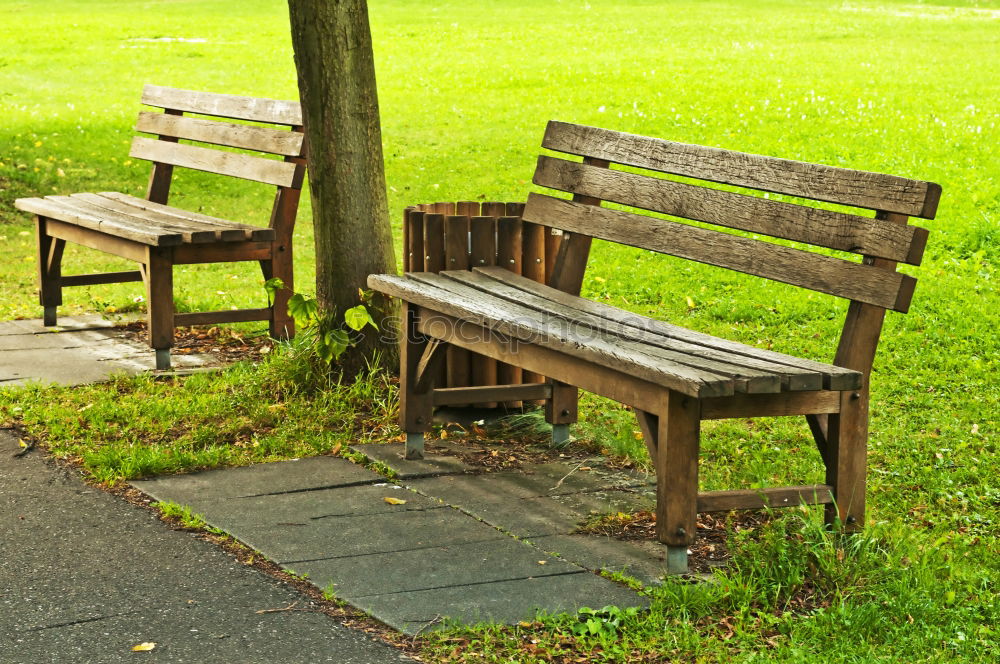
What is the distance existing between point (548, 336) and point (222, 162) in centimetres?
385

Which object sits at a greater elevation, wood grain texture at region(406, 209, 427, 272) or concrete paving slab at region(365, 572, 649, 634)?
wood grain texture at region(406, 209, 427, 272)

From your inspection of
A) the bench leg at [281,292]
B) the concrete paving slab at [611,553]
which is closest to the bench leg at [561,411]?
the concrete paving slab at [611,553]

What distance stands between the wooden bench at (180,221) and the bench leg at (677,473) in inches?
130

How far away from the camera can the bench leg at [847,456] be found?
4113 mm

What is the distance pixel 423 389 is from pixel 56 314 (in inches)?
137

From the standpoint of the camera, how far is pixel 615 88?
758 inches

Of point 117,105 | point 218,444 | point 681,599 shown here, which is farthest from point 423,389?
point 117,105

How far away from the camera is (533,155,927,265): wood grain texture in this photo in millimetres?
4078

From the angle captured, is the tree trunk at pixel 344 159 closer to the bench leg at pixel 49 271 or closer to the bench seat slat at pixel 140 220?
the bench seat slat at pixel 140 220

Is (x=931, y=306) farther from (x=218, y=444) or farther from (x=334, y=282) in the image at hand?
(x=218, y=444)

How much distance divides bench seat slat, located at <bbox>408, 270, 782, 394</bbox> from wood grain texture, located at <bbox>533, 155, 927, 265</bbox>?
0.60 metres

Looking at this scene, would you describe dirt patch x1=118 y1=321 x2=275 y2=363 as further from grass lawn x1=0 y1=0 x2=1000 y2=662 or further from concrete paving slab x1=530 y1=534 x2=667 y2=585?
concrete paving slab x1=530 y1=534 x2=667 y2=585

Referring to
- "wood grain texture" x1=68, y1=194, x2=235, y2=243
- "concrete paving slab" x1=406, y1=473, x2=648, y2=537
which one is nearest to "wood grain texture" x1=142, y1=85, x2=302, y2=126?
"wood grain texture" x1=68, y1=194, x2=235, y2=243

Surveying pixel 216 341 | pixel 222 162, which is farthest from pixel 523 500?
pixel 222 162
